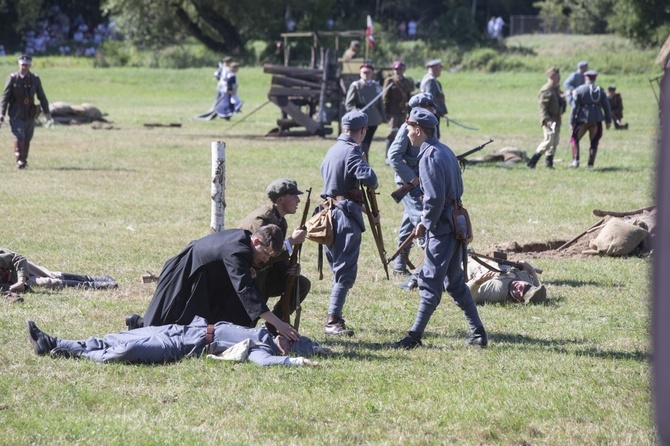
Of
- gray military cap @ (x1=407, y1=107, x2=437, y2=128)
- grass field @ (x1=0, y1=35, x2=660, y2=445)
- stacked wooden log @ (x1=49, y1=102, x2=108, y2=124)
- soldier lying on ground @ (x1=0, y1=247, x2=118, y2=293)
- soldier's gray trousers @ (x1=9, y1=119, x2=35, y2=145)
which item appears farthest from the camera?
stacked wooden log @ (x1=49, y1=102, x2=108, y2=124)

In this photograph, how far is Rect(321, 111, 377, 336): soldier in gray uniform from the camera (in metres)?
8.77

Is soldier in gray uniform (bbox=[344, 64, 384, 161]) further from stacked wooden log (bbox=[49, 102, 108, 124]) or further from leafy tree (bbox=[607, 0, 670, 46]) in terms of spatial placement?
leafy tree (bbox=[607, 0, 670, 46])

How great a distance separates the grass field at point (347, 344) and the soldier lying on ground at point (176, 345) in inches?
4.9

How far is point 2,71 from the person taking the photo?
2024 inches

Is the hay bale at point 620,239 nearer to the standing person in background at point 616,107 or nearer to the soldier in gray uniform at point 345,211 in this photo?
the soldier in gray uniform at point 345,211

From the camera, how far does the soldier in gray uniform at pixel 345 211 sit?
28.8ft

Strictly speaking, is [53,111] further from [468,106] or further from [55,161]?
[468,106]

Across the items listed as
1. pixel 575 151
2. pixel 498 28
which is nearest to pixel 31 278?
pixel 575 151

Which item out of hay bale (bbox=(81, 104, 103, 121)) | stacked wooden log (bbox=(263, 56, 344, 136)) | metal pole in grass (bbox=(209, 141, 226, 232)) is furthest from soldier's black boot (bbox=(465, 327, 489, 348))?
hay bale (bbox=(81, 104, 103, 121))

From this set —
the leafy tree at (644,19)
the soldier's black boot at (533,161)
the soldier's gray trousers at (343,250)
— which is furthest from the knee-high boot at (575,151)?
the leafy tree at (644,19)

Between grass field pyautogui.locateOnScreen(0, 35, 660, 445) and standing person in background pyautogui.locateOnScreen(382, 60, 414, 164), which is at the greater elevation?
standing person in background pyautogui.locateOnScreen(382, 60, 414, 164)

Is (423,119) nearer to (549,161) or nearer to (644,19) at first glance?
(549,161)

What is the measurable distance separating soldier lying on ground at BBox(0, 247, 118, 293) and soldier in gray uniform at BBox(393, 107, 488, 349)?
383 cm

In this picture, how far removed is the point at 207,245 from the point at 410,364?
1772 mm
